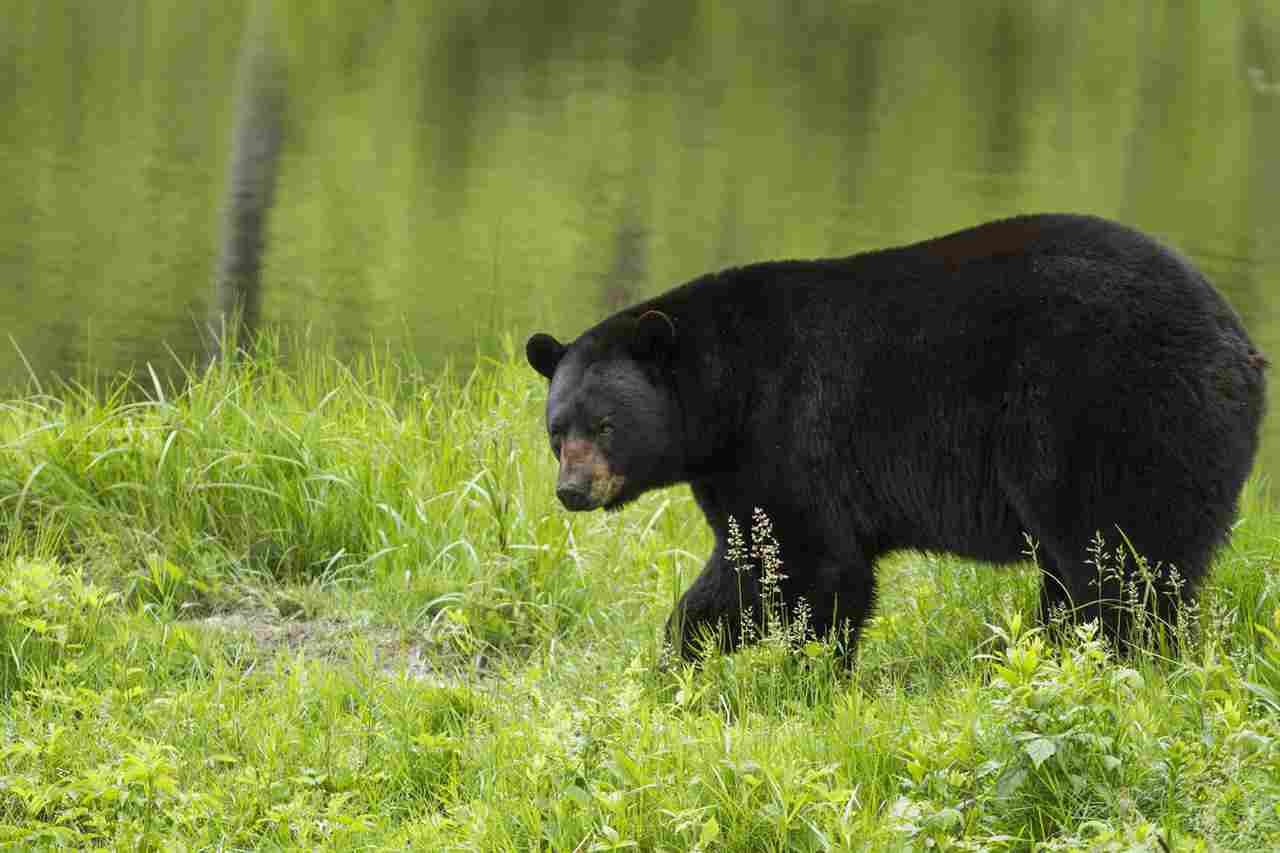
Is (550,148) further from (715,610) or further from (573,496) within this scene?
(715,610)

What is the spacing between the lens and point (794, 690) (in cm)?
511

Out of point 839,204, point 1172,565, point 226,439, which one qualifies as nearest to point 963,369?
point 1172,565

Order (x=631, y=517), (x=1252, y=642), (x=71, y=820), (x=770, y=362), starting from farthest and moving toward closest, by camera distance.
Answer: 1. (x=631, y=517)
2. (x=770, y=362)
3. (x=1252, y=642)
4. (x=71, y=820)

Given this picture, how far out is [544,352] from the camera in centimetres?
595

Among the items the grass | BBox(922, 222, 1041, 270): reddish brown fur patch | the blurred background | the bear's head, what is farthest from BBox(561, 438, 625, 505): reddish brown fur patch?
the blurred background

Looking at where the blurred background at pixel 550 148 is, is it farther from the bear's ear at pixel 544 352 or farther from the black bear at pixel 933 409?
the black bear at pixel 933 409

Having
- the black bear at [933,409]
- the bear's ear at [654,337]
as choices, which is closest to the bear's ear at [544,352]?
the black bear at [933,409]

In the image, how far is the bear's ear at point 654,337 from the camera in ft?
18.7

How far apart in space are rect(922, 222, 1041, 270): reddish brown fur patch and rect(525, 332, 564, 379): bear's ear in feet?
4.41

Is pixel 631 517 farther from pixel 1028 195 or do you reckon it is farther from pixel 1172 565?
pixel 1028 195

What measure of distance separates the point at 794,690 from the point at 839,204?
17761 mm

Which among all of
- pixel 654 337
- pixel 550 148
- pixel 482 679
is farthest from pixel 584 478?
pixel 550 148

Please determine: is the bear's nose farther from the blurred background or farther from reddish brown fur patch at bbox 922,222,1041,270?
the blurred background

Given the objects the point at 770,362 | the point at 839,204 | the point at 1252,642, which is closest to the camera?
the point at 1252,642
